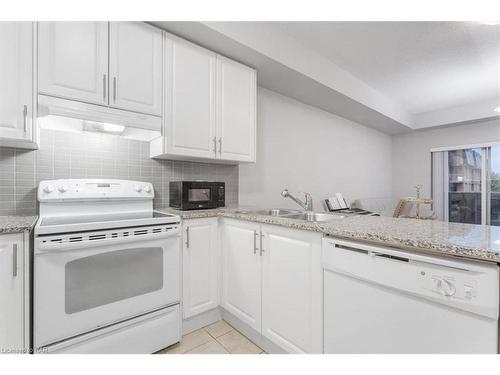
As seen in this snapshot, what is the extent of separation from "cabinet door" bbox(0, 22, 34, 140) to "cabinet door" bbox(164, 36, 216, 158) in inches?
28.9

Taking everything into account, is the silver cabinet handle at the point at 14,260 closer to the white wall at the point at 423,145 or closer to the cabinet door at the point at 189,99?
the cabinet door at the point at 189,99

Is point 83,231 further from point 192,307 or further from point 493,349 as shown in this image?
point 493,349

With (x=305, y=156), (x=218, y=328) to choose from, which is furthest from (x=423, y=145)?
(x=218, y=328)

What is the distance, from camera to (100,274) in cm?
128

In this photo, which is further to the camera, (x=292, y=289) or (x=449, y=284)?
(x=292, y=289)

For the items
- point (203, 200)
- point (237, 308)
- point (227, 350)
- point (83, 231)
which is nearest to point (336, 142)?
point (203, 200)

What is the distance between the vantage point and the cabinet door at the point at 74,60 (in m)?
1.33

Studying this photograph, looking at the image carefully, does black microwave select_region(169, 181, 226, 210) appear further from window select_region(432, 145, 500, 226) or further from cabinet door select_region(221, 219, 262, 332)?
window select_region(432, 145, 500, 226)

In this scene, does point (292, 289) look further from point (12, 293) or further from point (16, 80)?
point (16, 80)

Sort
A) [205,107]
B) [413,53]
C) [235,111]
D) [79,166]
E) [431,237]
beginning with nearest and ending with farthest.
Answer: [431,237] < [79,166] < [205,107] < [235,111] < [413,53]

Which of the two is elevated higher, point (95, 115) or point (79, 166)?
point (95, 115)

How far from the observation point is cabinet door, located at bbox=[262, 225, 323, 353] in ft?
4.01

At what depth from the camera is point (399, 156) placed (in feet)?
15.8

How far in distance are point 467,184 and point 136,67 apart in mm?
5272
